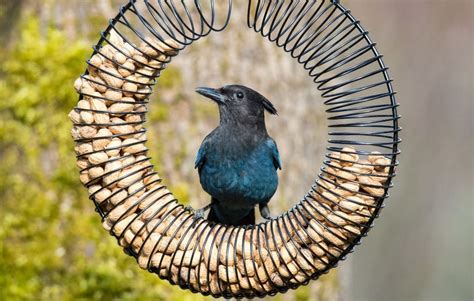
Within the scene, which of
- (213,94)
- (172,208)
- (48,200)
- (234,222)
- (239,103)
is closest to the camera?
(172,208)

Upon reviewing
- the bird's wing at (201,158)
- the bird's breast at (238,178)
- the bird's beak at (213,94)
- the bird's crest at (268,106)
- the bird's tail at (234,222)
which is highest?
the bird's beak at (213,94)

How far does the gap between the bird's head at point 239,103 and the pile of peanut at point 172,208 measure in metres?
0.77

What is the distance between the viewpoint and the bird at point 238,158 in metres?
4.14

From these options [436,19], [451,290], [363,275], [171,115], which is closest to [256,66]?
[171,115]

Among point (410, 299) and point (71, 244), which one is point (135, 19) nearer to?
point (71, 244)

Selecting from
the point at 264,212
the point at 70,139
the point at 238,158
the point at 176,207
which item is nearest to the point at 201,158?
the point at 238,158

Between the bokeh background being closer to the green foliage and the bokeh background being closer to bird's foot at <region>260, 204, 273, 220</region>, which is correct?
the green foliage

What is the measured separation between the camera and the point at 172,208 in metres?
3.40

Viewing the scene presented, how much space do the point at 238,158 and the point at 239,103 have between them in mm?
322

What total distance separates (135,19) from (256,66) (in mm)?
1022

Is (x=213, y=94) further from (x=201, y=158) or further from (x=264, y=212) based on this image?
(x=264, y=212)

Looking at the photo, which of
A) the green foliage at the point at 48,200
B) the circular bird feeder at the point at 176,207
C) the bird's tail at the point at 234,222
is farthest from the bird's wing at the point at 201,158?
the green foliage at the point at 48,200

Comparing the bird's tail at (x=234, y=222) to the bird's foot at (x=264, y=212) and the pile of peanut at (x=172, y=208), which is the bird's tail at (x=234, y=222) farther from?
the pile of peanut at (x=172, y=208)

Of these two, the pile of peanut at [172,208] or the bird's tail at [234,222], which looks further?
the bird's tail at [234,222]
